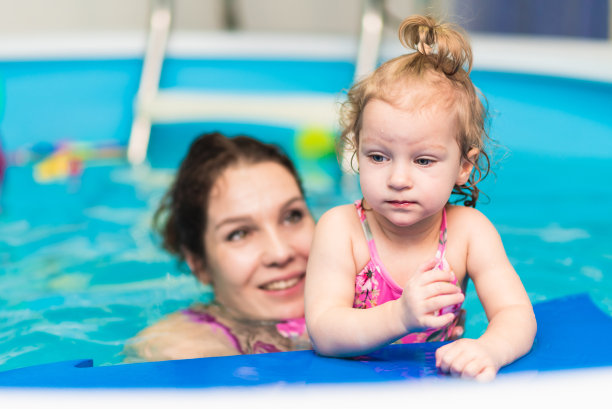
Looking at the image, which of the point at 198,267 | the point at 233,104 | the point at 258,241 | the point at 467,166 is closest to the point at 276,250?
the point at 258,241

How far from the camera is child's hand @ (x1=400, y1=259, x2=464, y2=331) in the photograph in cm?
98

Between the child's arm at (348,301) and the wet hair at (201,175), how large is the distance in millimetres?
612

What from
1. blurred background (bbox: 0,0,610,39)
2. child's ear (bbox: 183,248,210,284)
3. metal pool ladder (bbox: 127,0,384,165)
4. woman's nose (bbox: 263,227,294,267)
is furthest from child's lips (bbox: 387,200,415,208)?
blurred background (bbox: 0,0,610,39)

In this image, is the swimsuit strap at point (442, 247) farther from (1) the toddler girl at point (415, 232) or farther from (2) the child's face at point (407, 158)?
(2) the child's face at point (407, 158)

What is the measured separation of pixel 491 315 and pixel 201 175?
2.91ft

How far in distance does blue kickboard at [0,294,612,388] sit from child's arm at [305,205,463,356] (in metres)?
0.04

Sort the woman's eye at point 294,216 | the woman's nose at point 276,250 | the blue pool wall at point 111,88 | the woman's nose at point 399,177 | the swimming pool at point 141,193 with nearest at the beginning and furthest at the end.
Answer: the woman's nose at point 399,177, the woman's nose at point 276,250, the woman's eye at point 294,216, the swimming pool at point 141,193, the blue pool wall at point 111,88

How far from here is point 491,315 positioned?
3.92ft

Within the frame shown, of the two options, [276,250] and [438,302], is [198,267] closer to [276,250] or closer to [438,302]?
[276,250]

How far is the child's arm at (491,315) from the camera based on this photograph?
98cm

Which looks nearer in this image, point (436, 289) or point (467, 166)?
point (436, 289)

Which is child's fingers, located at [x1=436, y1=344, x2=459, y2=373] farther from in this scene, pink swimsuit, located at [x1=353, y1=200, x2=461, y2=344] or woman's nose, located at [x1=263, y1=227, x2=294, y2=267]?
woman's nose, located at [x1=263, y1=227, x2=294, y2=267]

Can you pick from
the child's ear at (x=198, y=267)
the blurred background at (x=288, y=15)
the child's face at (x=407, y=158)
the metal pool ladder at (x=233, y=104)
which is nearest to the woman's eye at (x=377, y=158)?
the child's face at (x=407, y=158)

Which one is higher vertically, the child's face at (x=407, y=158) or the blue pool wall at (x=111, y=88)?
the blue pool wall at (x=111, y=88)
